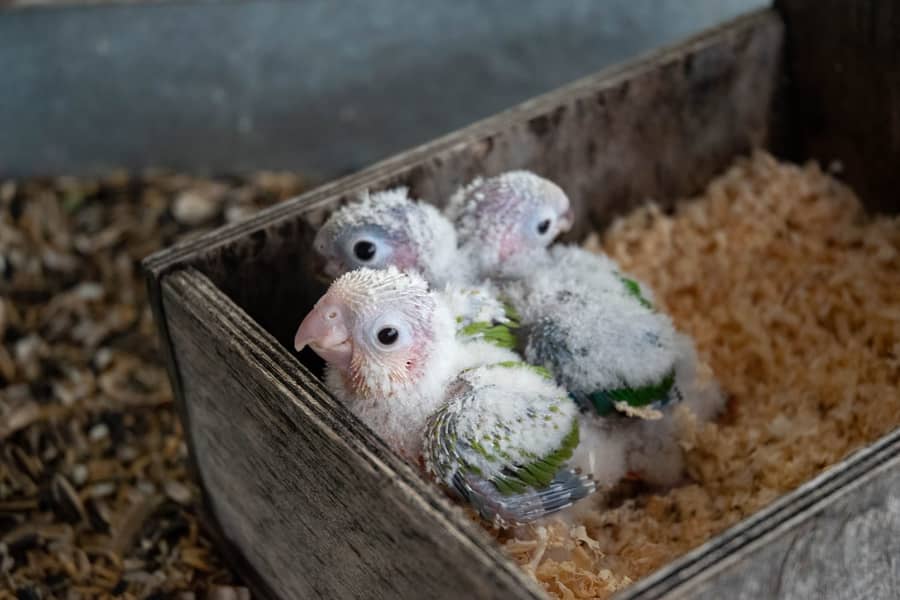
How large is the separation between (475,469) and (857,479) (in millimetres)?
382

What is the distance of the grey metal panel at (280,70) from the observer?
7.85ft

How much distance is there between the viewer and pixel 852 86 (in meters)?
1.93

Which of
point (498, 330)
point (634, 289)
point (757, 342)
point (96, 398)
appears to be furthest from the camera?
point (96, 398)

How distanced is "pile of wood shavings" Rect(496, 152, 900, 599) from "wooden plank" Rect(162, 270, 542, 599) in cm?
18

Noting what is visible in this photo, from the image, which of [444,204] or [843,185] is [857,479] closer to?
[444,204]

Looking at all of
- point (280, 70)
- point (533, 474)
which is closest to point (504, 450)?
point (533, 474)

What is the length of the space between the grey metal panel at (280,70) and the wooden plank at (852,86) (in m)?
0.49

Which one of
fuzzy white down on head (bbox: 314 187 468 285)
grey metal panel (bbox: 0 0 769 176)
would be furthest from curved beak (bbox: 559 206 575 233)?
grey metal panel (bbox: 0 0 769 176)

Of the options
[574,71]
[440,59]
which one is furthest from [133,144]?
[574,71]

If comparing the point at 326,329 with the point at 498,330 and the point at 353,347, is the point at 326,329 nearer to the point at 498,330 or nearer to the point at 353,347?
the point at 353,347

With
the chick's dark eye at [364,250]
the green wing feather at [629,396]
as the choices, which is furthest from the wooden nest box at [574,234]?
the green wing feather at [629,396]

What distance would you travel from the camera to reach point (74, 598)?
168 centimetres

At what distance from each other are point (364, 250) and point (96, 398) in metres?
0.87

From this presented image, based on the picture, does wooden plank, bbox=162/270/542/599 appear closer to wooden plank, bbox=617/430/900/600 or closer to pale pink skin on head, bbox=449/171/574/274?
wooden plank, bbox=617/430/900/600
